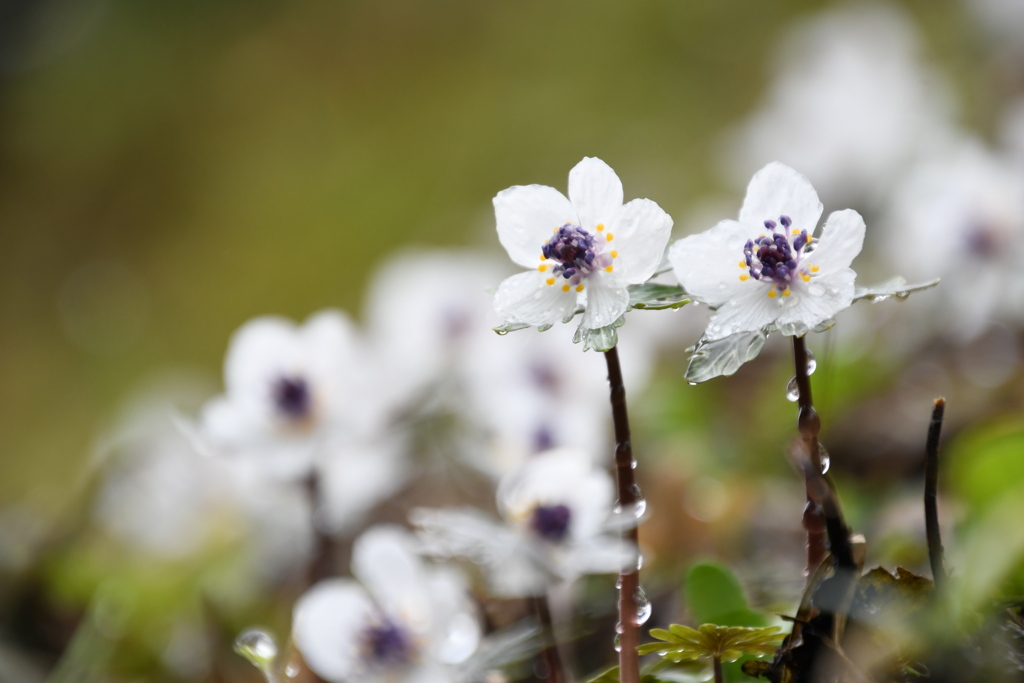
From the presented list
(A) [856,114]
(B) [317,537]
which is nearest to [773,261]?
(B) [317,537]

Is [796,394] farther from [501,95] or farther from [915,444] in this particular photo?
[501,95]

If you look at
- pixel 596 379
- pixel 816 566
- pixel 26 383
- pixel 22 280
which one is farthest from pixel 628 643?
pixel 22 280

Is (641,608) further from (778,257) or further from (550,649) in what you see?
(778,257)

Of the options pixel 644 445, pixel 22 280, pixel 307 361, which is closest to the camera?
pixel 307 361

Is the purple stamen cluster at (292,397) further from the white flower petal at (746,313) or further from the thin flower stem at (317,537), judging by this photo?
the white flower petal at (746,313)

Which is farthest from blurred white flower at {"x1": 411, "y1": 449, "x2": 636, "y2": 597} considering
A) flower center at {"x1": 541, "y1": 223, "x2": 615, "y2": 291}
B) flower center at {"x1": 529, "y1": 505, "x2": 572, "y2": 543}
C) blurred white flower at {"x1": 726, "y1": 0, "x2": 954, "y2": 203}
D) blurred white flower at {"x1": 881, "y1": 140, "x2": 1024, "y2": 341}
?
blurred white flower at {"x1": 726, "y1": 0, "x2": 954, "y2": 203}

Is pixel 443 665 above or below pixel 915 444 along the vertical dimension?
below

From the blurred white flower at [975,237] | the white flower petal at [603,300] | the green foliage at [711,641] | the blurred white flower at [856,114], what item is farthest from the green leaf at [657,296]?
the blurred white flower at [856,114]
